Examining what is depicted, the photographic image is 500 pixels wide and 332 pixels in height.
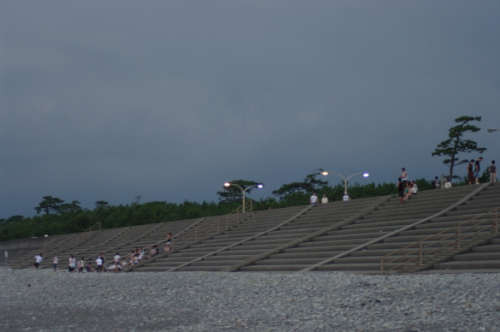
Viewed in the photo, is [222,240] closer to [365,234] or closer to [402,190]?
[402,190]

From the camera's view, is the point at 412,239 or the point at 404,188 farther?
the point at 404,188

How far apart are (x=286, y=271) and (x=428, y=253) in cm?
554

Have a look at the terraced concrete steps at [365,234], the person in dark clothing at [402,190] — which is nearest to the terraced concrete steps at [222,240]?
the terraced concrete steps at [365,234]

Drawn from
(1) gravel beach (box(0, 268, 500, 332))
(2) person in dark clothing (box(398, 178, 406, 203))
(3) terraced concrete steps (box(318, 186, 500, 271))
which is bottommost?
(1) gravel beach (box(0, 268, 500, 332))

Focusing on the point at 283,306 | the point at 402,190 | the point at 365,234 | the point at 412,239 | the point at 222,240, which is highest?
the point at 402,190

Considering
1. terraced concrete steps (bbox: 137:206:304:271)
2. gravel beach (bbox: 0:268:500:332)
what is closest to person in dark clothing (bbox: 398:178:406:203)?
terraced concrete steps (bbox: 137:206:304:271)

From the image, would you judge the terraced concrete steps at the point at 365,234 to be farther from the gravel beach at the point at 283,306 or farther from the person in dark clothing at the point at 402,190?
the gravel beach at the point at 283,306

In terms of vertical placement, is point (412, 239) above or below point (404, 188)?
below

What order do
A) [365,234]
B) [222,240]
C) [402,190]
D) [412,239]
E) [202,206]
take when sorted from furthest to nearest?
[202,206] < [222,240] < [402,190] < [365,234] < [412,239]

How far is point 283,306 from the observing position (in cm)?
1365

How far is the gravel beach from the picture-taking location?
36.3 feet

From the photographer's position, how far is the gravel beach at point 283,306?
11055 mm

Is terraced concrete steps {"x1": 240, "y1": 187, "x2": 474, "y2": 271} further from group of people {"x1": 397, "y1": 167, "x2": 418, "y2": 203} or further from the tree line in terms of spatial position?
the tree line

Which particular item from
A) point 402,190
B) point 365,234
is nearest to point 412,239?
point 365,234
